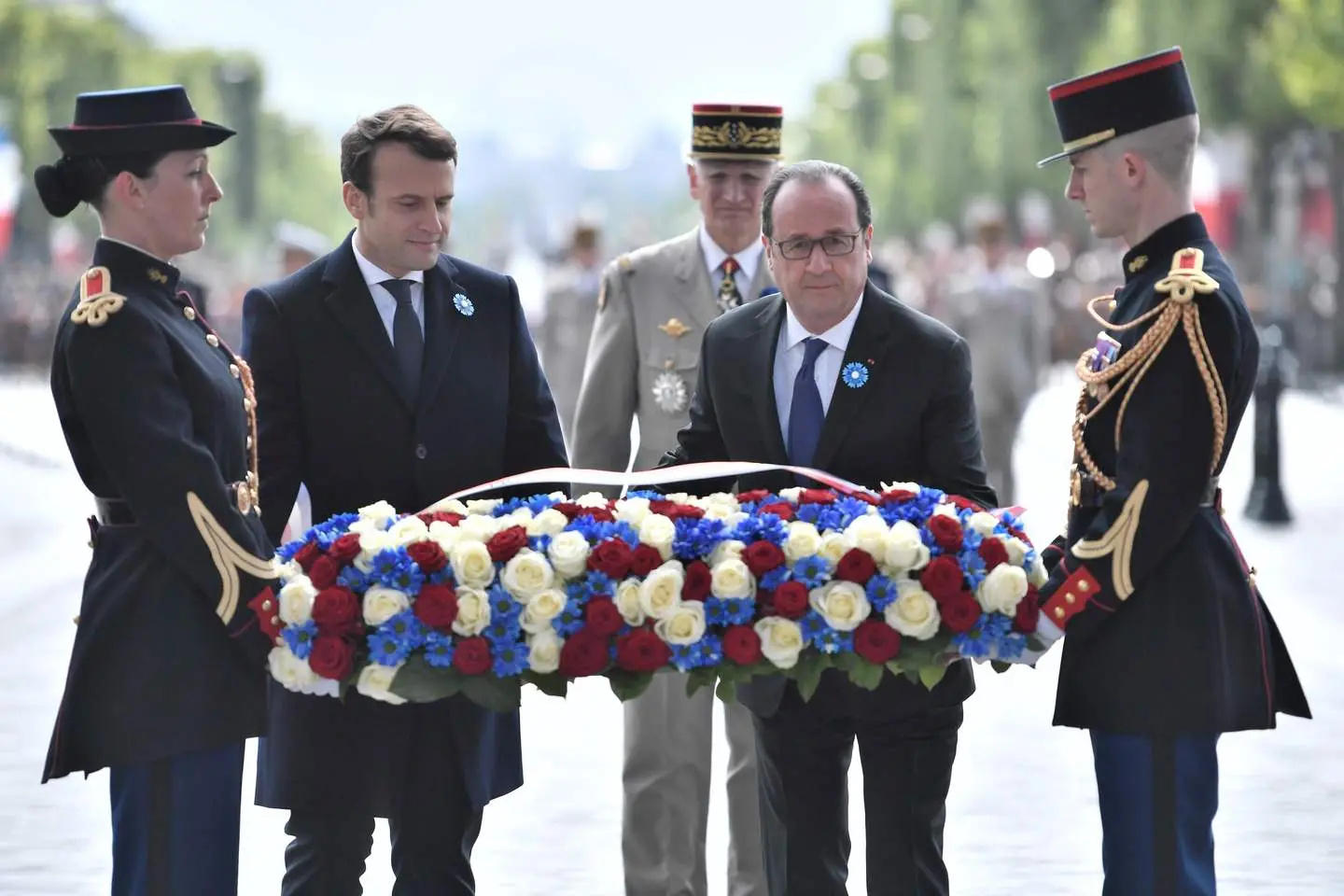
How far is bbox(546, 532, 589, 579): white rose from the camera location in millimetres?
5484

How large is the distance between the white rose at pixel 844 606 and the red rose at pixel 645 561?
377mm

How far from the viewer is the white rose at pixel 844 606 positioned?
5402 millimetres

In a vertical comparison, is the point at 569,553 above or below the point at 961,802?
above

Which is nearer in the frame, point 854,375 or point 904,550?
point 904,550

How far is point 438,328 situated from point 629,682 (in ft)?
3.94

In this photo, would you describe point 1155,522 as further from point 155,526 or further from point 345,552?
point 155,526

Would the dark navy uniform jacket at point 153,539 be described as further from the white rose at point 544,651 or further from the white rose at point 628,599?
the white rose at point 628,599

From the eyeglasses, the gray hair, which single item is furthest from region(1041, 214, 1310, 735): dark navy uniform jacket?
the eyeglasses

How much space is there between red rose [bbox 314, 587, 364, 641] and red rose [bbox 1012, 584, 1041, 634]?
1.50 metres

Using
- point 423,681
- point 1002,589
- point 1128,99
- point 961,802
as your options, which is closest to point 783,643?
point 1002,589

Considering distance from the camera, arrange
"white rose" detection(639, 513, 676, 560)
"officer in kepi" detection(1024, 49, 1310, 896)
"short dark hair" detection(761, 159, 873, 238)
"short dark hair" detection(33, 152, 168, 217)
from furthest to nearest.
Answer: "short dark hair" detection(761, 159, 873, 238)
"short dark hair" detection(33, 152, 168, 217)
"officer in kepi" detection(1024, 49, 1310, 896)
"white rose" detection(639, 513, 676, 560)

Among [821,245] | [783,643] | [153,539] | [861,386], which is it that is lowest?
[783,643]

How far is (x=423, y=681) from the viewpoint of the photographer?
550 cm

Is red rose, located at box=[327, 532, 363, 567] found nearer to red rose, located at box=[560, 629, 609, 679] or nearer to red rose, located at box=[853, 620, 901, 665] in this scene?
red rose, located at box=[560, 629, 609, 679]
